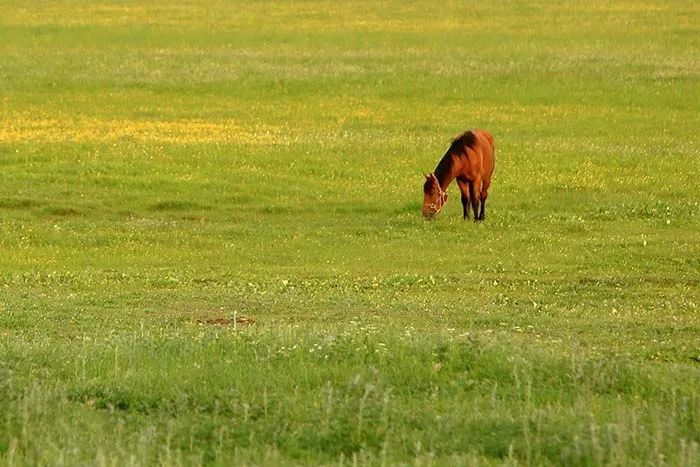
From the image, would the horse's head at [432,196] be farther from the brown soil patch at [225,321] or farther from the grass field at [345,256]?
the brown soil patch at [225,321]

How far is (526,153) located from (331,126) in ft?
20.6

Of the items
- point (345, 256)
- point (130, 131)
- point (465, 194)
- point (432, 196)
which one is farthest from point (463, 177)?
point (130, 131)

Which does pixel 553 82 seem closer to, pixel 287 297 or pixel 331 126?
pixel 331 126

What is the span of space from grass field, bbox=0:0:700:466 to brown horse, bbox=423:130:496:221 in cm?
41

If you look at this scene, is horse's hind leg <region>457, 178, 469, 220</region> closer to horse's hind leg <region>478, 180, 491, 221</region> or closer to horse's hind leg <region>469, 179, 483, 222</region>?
horse's hind leg <region>469, 179, 483, 222</region>

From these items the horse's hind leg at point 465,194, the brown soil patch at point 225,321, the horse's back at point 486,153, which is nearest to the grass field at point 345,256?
the brown soil patch at point 225,321

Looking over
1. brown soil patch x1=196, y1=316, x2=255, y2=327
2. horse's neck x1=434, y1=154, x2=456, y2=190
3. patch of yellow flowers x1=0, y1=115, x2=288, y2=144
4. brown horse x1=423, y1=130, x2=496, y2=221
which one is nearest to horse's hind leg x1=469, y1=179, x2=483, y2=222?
brown horse x1=423, y1=130, x2=496, y2=221

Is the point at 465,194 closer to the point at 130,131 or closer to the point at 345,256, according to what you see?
the point at 345,256

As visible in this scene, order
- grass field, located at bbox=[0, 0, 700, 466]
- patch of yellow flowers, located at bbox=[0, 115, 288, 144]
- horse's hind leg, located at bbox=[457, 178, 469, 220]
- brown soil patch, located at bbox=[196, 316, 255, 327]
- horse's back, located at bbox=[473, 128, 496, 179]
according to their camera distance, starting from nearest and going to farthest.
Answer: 1. grass field, located at bbox=[0, 0, 700, 466]
2. brown soil patch, located at bbox=[196, 316, 255, 327]
3. horse's hind leg, located at bbox=[457, 178, 469, 220]
4. horse's back, located at bbox=[473, 128, 496, 179]
5. patch of yellow flowers, located at bbox=[0, 115, 288, 144]

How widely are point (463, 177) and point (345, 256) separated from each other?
368 centimetres

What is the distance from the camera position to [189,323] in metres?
12.9

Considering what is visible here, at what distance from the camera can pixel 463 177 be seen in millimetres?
21812

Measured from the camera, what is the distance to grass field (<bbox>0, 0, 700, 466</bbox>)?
8.28 metres

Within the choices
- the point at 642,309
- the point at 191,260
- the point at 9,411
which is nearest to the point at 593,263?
the point at 642,309
